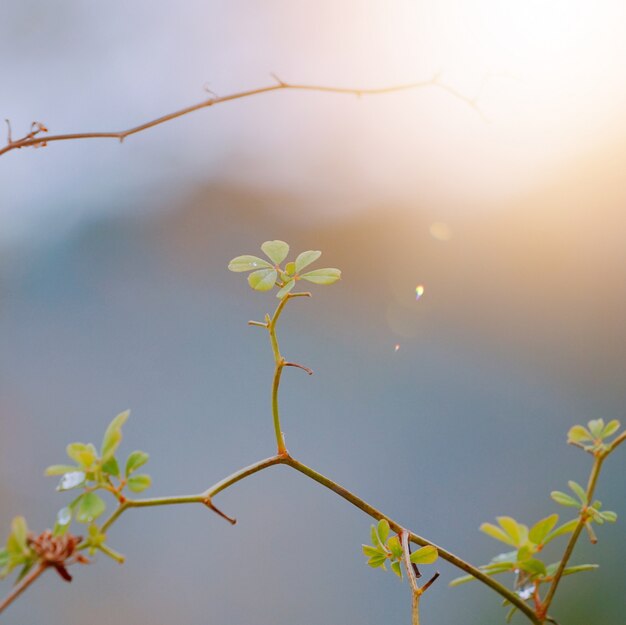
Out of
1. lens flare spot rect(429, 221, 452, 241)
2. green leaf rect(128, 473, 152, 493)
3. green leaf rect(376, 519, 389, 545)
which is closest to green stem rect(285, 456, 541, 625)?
green leaf rect(376, 519, 389, 545)

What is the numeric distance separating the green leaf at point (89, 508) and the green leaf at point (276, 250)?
252mm

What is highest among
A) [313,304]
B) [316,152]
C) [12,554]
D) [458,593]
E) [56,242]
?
[316,152]

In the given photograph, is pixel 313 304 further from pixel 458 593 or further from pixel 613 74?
pixel 613 74

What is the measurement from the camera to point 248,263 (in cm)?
58

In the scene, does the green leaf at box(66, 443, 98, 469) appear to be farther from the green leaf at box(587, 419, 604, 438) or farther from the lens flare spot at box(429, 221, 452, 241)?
the lens flare spot at box(429, 221, 452, 241)

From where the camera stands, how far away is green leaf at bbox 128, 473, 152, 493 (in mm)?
443

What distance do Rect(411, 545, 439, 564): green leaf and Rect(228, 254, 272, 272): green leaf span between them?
266mm

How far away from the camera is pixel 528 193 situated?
254 cm

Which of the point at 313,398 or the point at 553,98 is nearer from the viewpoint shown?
the point at 553,98

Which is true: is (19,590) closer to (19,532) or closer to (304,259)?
(19,532)

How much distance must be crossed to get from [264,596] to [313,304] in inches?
49.7

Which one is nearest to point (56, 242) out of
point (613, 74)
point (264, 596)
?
point (264, 596)

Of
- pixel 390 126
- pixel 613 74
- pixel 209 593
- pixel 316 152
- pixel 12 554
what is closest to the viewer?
pixel 12 554

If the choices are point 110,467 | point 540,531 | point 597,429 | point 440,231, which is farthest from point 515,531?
point 440,231
